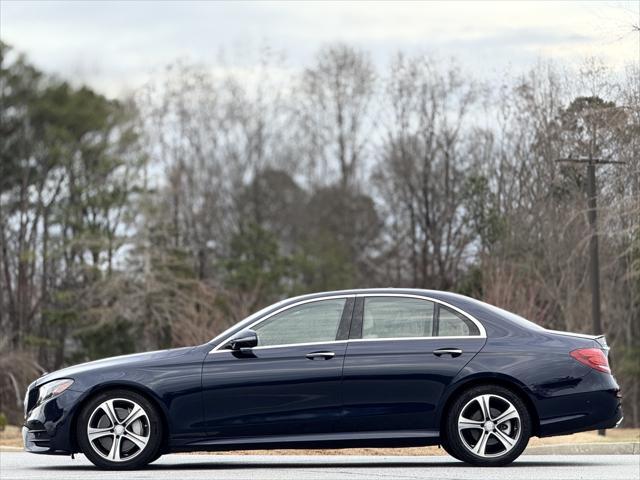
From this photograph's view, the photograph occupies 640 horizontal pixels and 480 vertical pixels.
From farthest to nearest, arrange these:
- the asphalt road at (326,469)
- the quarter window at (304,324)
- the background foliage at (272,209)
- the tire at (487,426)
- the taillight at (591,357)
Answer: the background foliage at (272,209), the quarter window at (304,324), the taillight at (591,357), the tire at (487,426), the asphalt road at (326,469)

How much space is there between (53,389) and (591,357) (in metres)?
4.68

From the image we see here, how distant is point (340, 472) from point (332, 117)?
213ft

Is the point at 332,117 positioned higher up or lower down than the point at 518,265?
higher up

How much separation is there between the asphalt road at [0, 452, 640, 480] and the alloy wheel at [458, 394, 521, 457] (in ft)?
0.63

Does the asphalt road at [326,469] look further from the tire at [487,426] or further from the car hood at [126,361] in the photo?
the car hood at [126,361]

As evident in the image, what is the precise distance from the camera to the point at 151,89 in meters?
74.9

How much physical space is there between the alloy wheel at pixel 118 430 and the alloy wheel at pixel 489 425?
272cm

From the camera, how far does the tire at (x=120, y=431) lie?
1199 centimetres

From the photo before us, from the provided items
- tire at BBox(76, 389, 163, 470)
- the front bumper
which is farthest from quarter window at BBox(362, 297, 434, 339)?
the front bumper

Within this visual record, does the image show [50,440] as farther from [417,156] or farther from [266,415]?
A: [417,156]

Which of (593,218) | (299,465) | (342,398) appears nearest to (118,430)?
(299,465)

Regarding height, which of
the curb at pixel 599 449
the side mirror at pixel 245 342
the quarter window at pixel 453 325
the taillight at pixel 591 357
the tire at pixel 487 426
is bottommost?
→ the curb at pixel 599 449

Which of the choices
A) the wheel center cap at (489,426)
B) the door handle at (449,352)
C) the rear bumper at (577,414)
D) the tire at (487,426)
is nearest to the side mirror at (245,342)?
the door handle at (449,352)

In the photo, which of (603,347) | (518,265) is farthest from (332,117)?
(603,347)
